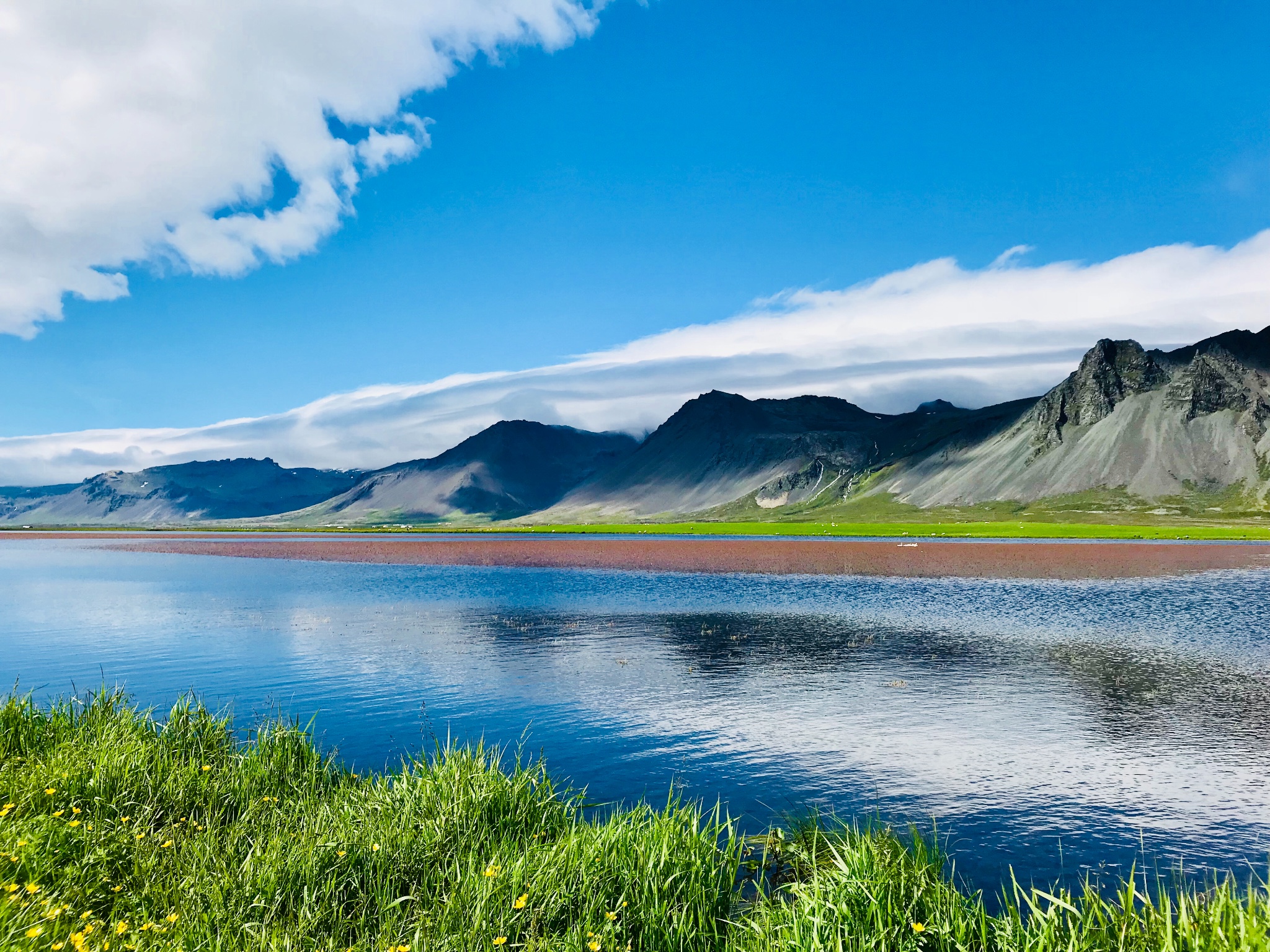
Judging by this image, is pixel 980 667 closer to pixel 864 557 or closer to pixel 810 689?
pixel 810 689

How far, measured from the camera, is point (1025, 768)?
86.0ft

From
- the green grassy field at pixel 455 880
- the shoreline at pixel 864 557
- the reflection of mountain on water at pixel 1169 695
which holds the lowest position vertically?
the shoreline at pixel 864 557

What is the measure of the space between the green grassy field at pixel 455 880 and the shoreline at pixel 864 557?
290ft

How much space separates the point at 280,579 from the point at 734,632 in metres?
71.3

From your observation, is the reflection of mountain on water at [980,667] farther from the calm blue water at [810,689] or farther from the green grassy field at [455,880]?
the green grassy field at [455,880]

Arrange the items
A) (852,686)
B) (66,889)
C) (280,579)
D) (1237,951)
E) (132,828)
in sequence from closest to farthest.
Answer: (1237,951) → (66,889) → (132,828) → (852,686) → (280,579)

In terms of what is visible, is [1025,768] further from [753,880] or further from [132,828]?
[132,828]

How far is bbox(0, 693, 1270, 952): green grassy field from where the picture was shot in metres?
→ 11.4

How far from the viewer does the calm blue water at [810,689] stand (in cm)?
2275

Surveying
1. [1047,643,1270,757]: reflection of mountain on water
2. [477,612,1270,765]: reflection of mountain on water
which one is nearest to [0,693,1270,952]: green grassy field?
[1047,643,1270,757]: reflection of mountain on water

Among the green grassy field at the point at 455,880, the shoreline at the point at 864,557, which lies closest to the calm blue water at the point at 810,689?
the green grassy field at the point at 455,880

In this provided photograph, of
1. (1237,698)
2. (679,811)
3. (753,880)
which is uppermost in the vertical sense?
(679,811)

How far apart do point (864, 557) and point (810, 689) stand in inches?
4109

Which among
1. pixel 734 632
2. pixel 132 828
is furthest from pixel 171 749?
pixel 734 632
